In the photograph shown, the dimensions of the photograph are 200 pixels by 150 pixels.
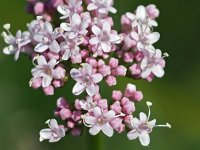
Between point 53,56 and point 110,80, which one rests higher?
point 53,56

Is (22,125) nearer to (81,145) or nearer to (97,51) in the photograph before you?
(81,145)

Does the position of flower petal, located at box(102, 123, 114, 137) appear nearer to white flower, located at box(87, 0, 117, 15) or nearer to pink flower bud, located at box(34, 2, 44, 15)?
white flower, located at box(87, 0, 117, 15)

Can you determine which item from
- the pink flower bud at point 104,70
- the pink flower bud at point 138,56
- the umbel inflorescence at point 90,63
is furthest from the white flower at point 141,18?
the pink flower bud at point 104,70

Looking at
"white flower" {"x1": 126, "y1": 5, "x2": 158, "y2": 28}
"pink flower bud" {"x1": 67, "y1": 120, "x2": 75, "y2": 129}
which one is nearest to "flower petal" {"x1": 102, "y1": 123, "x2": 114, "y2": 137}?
"pink flower bud" {"x1": 67, "y1": 120, "x2": 75, "y2": 129}

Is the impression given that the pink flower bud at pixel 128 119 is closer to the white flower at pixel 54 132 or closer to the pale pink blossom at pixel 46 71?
the white flower at pixel 54 132

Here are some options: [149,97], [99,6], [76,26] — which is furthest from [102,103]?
[149,97]

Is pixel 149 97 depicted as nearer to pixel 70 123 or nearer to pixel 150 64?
pixel 150 64
